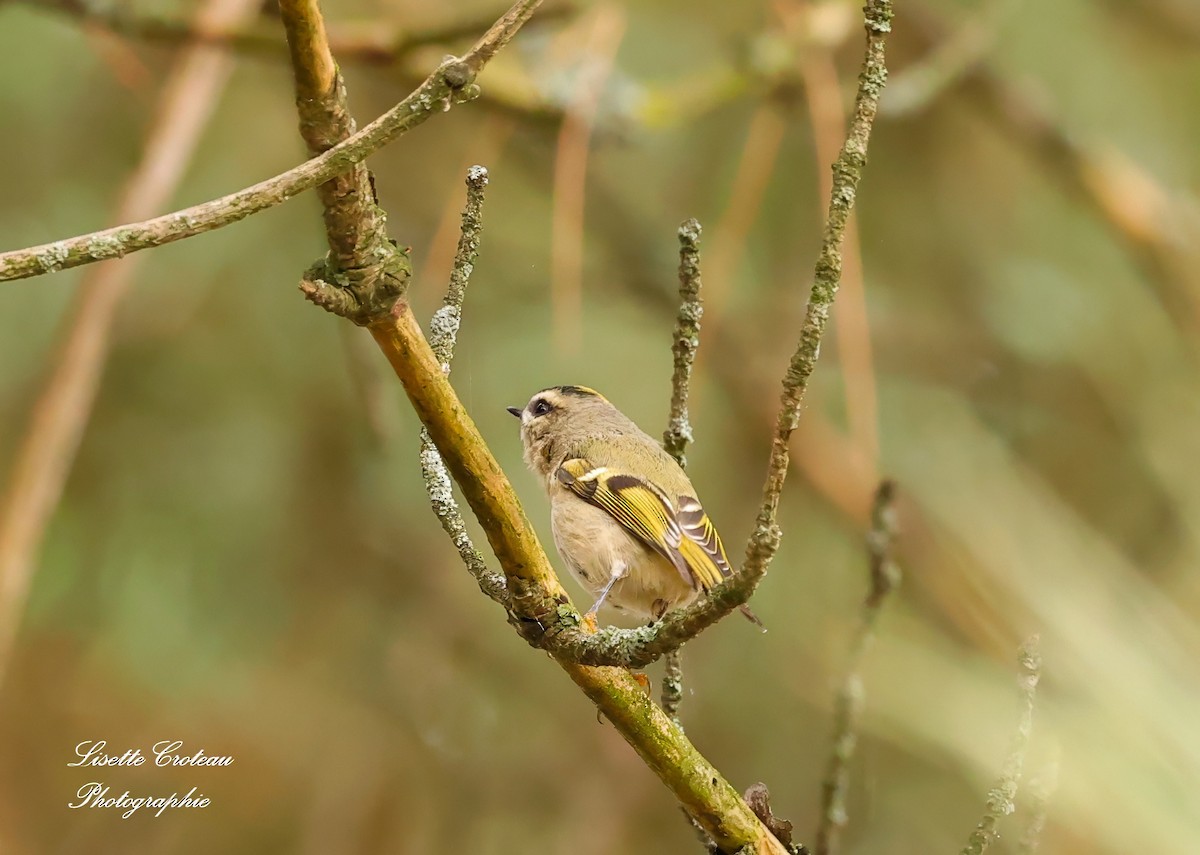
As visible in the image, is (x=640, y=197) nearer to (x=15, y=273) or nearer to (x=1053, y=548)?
(x=1053, y=548)

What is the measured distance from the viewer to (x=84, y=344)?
2.38 meters

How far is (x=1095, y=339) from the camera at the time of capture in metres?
3.47

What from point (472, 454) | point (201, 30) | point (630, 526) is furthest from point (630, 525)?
point (201, 30)

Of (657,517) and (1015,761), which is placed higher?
(657,517)

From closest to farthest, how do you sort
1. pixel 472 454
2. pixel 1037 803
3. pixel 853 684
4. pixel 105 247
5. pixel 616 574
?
1. pixel 105 247
2. pixel 472 454
3. pixel 1037 803
4. pixel 853 684
5. pixel 616 574

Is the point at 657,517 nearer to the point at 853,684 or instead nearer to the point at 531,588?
the point at 853,684

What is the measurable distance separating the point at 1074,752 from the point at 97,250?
109cm

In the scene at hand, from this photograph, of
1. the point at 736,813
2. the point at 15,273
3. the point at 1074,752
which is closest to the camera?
the point at 15,273

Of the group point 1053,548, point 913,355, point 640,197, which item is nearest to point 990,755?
point 1053,548

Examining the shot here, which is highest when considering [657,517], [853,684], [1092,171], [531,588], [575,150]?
[575,150]

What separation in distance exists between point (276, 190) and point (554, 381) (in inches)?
80.9

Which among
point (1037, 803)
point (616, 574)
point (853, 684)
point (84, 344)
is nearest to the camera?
point (1037, 803)

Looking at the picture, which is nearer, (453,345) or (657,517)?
(453,345)

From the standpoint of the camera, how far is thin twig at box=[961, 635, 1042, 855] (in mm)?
1071
